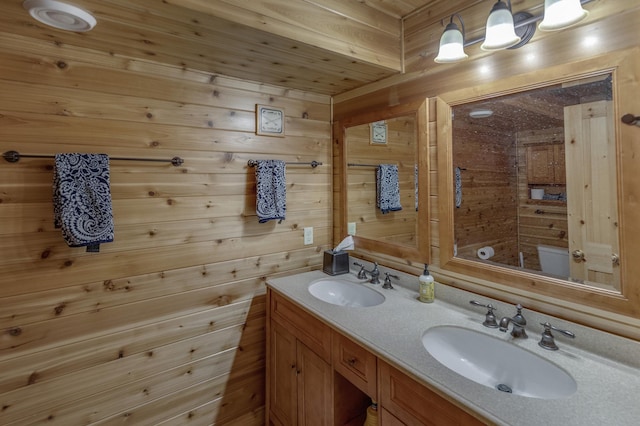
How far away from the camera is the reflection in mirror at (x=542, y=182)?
42.5 inches

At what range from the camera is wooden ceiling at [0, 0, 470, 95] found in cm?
117

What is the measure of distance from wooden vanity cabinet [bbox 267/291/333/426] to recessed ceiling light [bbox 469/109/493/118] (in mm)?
1180

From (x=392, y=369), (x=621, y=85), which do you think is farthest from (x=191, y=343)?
(x=621, y=85)

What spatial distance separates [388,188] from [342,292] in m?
0.71

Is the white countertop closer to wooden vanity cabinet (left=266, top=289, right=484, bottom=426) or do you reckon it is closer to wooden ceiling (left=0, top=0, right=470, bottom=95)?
wooden vanity cabinet (left=266, top=289, right=484, bottom=426)

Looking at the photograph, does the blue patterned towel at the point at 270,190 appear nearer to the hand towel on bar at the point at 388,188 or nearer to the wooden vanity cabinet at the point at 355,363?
the hand towel on bar at the point at 388,188

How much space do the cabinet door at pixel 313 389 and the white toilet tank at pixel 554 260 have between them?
0.98m

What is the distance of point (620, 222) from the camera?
104cm

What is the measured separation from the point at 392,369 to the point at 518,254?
727 millimetres

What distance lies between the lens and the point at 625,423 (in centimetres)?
76

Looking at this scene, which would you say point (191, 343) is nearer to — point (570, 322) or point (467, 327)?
point (467, 327)

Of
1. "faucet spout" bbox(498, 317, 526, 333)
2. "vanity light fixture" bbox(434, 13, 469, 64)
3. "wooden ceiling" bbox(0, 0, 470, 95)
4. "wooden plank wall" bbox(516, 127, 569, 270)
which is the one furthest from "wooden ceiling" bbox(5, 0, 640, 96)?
"faucet spout" bbox(498, 317, 526, 333)

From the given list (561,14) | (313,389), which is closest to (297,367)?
(313,389)

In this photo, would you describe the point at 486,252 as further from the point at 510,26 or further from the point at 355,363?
the point at 510,26
